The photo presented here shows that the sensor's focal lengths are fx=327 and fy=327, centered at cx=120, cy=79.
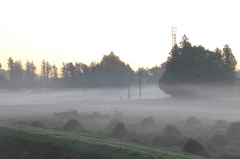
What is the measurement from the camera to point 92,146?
23.5 meters

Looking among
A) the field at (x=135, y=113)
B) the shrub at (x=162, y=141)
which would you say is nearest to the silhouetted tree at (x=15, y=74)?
the field at (x=135, y=113)

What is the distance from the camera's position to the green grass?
65.3 feet

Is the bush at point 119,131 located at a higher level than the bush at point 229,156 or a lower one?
higher

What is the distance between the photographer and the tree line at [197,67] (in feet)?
259

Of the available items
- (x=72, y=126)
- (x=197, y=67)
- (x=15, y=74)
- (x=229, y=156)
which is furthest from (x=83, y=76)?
(x=229, y=156)

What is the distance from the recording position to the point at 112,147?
22.2m

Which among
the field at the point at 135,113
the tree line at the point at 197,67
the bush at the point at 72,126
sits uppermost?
the tree line at the point at 197,67

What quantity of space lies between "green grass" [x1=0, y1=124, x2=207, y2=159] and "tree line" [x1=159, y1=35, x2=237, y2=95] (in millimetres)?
54671

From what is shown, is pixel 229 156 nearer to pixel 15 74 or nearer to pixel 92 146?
pixel 92 146

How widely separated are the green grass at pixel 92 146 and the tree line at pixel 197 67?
54671 millimetres

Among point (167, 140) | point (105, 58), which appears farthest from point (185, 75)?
point (105, 58)

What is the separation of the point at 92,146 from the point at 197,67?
2348 inches

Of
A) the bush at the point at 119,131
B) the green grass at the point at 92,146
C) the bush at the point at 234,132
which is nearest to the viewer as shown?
the green grass at the point at 92,146

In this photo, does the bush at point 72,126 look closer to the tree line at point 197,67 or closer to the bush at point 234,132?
the bush at point 234,132
